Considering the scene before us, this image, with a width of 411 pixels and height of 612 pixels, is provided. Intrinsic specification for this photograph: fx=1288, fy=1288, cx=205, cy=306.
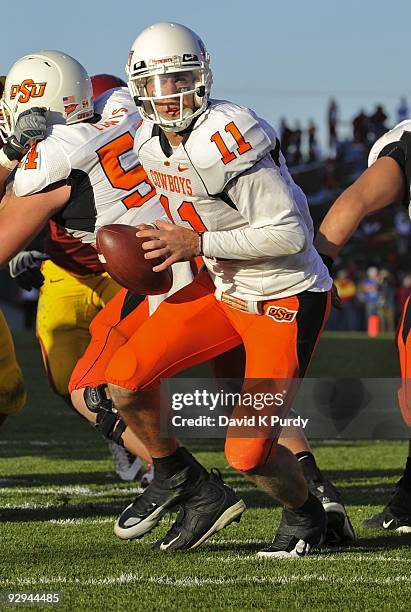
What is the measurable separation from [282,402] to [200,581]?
2.15 ft

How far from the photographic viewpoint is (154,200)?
4734 millimetres

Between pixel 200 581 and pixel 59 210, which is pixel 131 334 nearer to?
pixel 59 210

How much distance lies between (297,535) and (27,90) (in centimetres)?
200

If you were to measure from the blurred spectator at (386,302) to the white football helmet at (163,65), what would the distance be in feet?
62.3

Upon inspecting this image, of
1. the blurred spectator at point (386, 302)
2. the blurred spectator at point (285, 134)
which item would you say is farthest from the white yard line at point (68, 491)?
the blurred spectator at point (285, 134)

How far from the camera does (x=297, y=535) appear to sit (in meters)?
4.02

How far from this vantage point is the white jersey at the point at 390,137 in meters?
4.59

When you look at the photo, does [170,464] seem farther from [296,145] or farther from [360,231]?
[296,145]

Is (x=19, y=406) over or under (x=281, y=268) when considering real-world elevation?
under

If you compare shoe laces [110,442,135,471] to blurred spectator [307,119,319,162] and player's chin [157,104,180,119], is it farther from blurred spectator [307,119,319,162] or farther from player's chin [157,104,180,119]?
blurred spectator [307,119,319,162]

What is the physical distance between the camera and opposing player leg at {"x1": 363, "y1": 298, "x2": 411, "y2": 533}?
14.6ft

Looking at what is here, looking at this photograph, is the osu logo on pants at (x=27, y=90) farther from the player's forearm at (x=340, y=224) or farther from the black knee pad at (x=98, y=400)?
the player's forearm at (x=340, y=224)

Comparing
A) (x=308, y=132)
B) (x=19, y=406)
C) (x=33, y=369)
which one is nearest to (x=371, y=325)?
(x=33, y=369)

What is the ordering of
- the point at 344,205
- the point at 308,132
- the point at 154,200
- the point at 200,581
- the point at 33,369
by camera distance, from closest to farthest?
1. the point at 200,581
2. the point at 344,205
3. the point at 154,200
4. the point at 33,369
5. the point at 308,132
